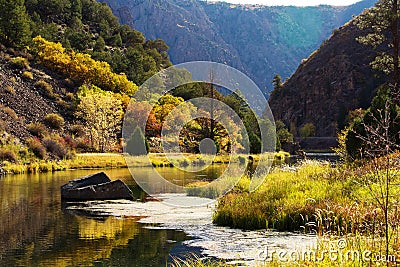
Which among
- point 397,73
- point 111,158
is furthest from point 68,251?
point 111,158

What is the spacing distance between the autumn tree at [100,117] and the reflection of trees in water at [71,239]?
3798 cm

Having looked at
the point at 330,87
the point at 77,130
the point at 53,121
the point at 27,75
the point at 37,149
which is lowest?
the point at 37,149

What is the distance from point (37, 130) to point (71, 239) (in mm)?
39525

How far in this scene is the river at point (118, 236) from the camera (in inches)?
474

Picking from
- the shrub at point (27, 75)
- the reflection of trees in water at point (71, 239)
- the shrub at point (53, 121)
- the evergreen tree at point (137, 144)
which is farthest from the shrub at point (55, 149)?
the reflection of trees in water at point (71, 239)

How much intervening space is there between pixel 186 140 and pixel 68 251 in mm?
25953

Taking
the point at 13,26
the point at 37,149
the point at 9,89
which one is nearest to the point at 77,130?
the point at 9,89

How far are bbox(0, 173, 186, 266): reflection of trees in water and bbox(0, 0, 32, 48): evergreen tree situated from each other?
180 feet

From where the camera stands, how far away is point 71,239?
47.9 ft

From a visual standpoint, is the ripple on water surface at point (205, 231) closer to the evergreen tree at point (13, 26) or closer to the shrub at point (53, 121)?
the shrub at point (53, 121)

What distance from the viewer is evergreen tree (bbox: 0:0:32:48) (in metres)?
70.0

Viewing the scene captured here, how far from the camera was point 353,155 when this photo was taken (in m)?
23.4

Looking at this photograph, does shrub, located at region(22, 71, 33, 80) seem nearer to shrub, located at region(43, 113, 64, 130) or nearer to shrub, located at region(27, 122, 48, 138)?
shrub, located at region(43, 113, 64, 130)

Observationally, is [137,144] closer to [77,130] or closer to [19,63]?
[77,130]
